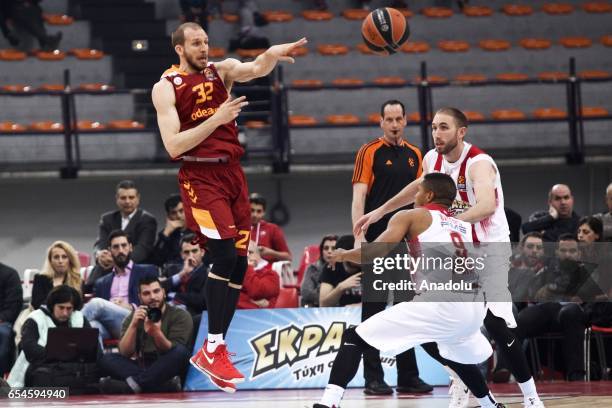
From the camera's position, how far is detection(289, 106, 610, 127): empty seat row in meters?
15.8

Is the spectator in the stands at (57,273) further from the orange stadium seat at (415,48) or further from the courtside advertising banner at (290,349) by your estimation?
the orange stadium seat at (415,48)

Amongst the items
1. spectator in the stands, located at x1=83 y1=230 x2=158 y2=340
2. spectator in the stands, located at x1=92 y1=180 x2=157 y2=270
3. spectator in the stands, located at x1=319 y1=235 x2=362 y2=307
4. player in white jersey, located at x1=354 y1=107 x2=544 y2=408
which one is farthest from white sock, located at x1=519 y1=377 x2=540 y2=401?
spectator in the stands, located at x1=92 y1=180 x2=157 y2=270

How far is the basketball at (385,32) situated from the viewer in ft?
31.9

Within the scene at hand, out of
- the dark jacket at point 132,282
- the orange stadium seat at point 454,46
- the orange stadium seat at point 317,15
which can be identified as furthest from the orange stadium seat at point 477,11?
the dark jacket at point 132,282

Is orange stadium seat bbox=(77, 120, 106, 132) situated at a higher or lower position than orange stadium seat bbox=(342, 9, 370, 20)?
lower

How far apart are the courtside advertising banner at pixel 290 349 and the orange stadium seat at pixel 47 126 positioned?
5.46 meters

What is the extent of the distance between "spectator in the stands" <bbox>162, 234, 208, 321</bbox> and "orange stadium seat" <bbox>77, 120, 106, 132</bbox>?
4168mm

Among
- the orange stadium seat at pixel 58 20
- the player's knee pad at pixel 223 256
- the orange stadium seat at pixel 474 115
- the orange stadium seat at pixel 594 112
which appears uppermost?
the orange stadium seat at pixel 58 20

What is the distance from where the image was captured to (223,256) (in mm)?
7898

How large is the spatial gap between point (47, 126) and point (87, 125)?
54 centimetres

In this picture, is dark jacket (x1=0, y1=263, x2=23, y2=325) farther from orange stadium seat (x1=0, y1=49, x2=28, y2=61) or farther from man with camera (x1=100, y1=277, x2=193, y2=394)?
orange stadium seat (x1=0, y1=49, x2=28, y2=61)

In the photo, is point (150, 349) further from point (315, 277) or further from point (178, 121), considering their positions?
point (178, 121)

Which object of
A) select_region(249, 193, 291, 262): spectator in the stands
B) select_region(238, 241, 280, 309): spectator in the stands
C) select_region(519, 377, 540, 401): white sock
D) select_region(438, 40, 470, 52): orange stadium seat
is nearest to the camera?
select_region(519, 377, 540, 401): white sock

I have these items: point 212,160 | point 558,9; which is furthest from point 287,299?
point 558,9
